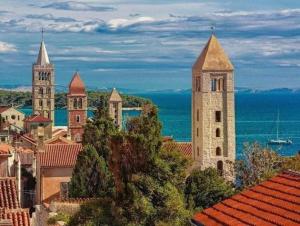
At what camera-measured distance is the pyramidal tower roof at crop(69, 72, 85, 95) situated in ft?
320

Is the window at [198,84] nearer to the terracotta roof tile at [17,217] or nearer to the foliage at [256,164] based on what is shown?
the foliage at [256,164]

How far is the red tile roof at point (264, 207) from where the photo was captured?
1254 cm

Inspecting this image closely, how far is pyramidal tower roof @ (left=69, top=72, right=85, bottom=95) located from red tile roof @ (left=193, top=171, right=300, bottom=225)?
275 feet

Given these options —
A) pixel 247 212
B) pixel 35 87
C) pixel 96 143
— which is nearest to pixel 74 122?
pixel 35 87

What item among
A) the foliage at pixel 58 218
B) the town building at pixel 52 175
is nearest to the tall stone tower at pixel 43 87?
the town building at pixel 52 175

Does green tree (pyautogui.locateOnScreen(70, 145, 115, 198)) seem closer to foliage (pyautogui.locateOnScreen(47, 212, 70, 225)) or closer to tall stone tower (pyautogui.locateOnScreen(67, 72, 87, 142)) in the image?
foliage (pyautogui.locateOnScreen(47, 212, 70, 225))

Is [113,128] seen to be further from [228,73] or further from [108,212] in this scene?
[228,73]

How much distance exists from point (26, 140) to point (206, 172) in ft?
111

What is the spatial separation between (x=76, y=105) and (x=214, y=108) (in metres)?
35.5

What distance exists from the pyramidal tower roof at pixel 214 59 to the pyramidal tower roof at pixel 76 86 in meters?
35.4

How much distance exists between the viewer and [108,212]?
1062 inches

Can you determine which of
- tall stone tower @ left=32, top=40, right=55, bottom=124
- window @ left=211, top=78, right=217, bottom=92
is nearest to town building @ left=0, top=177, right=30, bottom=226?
window @ left=211, top=78, right=217, bottom=92

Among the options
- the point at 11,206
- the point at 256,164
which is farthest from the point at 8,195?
the point at 256,164

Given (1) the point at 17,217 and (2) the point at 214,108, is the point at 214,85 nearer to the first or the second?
(2) the point at 214,108
